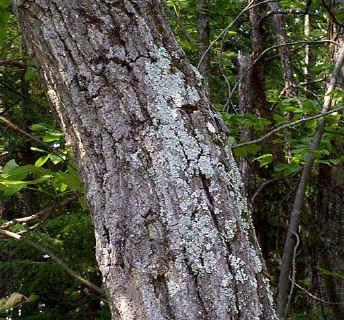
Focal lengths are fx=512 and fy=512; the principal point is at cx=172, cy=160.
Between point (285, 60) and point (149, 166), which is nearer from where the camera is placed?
point (149, 166)

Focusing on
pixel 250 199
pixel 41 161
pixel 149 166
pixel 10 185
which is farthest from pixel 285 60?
pixel 149 166

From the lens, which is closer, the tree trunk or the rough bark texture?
the rough bark texture

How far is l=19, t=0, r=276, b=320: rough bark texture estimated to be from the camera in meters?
0.86

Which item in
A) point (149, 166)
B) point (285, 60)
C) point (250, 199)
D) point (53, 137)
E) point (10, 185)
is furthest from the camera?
point (285, 60)

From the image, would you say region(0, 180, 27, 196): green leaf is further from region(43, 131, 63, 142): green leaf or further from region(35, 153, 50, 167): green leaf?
region(43, 131, 63, 142): green leaf

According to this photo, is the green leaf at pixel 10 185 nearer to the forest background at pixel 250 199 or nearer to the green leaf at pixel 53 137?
the green leaf at pixel 53 137

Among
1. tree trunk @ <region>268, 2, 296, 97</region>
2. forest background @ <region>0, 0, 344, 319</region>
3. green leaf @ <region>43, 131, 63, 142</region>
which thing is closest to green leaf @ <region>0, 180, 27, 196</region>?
green leaf @ <region>43, 131, 63, 142</region>

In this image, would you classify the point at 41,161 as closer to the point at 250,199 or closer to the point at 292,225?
the point at 292,225

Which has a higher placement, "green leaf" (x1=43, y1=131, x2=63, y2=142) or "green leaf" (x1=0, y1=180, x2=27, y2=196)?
"green leaf" (x1=43, y1=131, x2=63, y2=142)

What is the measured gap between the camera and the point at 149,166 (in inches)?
35.8

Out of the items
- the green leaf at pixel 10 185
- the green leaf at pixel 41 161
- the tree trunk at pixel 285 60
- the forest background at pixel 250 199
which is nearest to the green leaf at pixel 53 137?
the green leaf at pixel 41 161

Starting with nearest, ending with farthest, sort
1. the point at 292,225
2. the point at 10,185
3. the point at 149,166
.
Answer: the point at 149,166, the point at 10,185, the point at 292,225

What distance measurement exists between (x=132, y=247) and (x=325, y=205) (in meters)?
2.89

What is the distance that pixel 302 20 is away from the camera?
768cm
